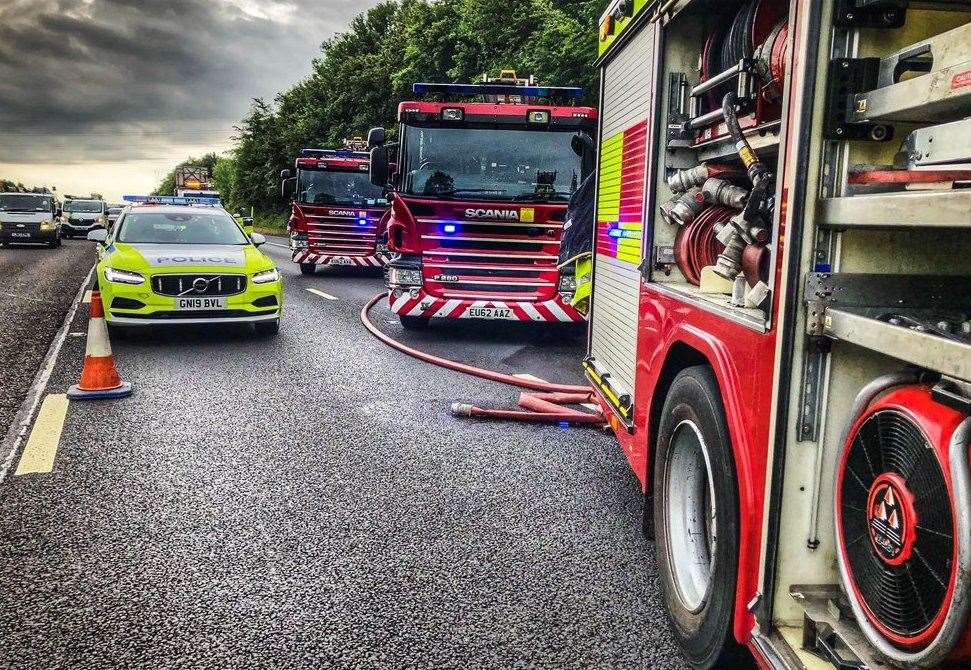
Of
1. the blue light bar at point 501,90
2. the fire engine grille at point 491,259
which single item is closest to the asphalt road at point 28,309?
the fire engine grille at point 491,259

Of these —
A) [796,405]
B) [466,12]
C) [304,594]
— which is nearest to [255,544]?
[304,594]

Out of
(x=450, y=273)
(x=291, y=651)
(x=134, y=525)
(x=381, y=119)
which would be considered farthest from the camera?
(x=381, y=119)

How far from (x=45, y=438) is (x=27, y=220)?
2775cm

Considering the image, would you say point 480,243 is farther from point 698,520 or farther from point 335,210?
point 335,210

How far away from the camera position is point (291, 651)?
302 centimetres

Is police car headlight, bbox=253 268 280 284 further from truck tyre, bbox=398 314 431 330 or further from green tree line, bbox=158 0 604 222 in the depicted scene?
green tree line, bbox=158 0 604 222

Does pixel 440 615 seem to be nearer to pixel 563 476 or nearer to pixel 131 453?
pixel 563 476

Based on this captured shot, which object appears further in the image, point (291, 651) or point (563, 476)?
point (563, 476)

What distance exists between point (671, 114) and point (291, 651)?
2.78 m

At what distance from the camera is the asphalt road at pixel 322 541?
3.08 m

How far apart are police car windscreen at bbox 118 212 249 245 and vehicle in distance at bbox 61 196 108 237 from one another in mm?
30912

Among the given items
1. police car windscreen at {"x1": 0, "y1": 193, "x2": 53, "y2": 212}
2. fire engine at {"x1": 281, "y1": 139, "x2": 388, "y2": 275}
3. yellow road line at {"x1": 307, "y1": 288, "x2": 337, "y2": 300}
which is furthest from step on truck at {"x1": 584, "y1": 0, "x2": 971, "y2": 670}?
police car windscreen at {"x1": 0, "y1": 193, "x2": 53, "y2": 212}

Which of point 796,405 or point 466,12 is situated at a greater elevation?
point 466,12

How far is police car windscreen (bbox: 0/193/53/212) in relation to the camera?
29984 millimetres
